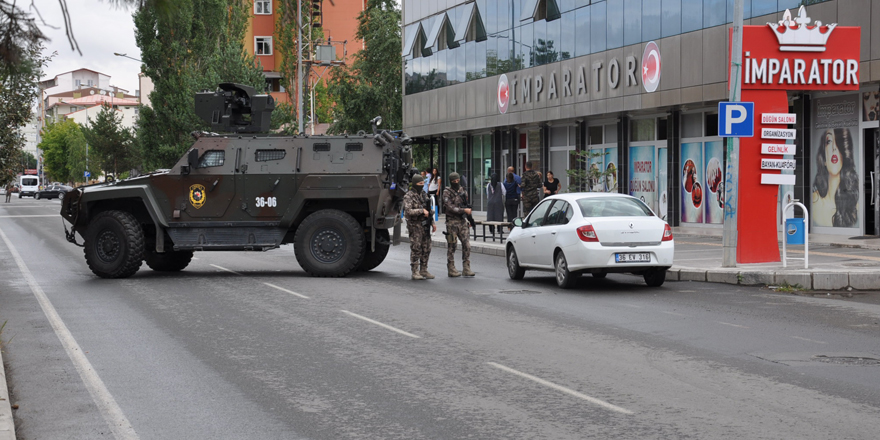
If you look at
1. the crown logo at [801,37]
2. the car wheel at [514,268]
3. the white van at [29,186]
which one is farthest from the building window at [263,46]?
the crown logo at [801,37]

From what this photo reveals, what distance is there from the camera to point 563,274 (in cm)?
1535

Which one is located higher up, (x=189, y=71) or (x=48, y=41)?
(x=189, y=71)

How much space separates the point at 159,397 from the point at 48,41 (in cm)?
318

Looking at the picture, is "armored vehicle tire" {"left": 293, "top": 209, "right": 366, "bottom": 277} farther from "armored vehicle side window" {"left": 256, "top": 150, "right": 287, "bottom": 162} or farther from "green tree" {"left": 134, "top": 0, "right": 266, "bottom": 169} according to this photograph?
"green tree" {"left": 134, "top": 0, "right": 266, "bottom": 169}

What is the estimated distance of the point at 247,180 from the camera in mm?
17672

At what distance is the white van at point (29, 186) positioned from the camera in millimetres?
98375

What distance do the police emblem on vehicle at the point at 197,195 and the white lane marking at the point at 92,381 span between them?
12.7 feet

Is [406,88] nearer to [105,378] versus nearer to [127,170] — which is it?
[105,378]

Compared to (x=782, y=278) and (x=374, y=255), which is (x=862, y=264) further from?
(x=374, y=255)

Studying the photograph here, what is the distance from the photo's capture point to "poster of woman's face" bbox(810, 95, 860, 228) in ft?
74.9

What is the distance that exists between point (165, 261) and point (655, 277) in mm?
9017

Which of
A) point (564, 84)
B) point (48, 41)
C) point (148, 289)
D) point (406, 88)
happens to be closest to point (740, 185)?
point (148, 289)

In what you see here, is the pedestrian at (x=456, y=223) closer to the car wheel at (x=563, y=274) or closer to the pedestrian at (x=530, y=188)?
the car wheel at (x=563, y=274)

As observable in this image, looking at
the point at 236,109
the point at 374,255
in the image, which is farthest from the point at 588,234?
the point at 236,109
